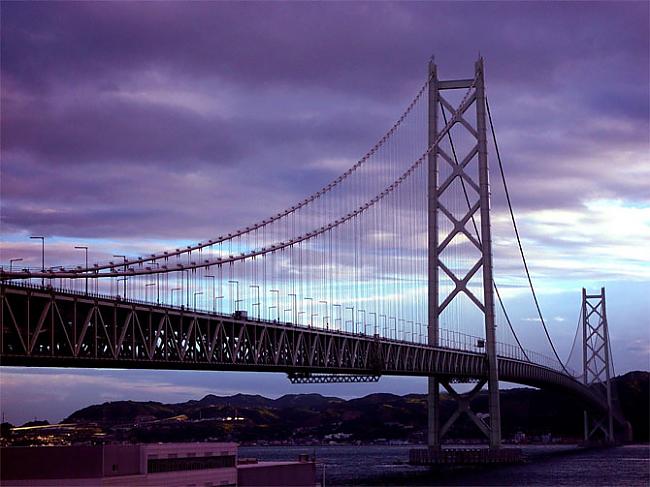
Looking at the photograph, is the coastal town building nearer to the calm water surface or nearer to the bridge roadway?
the bridge roadway

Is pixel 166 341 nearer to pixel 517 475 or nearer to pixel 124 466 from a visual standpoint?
pixel 124 466

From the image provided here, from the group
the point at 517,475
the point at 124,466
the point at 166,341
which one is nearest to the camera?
the point at 124,466

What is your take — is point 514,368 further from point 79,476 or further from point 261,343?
point 79,476

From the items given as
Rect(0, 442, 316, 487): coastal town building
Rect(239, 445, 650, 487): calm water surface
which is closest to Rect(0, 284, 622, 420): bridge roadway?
Rect(0, 442, 316, 487): coastal town building

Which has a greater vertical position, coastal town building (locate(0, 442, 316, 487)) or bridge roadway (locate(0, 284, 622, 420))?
bridge roadway (locate(0, 284, 622, 420))

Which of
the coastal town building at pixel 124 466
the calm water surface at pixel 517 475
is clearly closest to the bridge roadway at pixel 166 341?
the coastal town building at pixel 124 466

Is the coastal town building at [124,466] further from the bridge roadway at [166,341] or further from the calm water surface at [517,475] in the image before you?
the calm water surface at [517,475]

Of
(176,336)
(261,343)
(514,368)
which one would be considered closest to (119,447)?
(176,336)

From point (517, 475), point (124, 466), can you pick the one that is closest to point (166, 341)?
point (124, 466)
